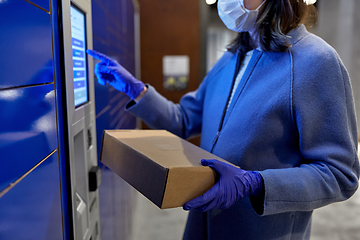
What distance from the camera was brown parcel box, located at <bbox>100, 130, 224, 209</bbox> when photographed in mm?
775

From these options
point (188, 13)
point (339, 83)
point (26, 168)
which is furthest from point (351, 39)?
point (26, 168)

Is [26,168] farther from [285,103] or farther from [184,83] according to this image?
[184,83]

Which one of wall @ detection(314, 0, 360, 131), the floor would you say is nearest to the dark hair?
the floor

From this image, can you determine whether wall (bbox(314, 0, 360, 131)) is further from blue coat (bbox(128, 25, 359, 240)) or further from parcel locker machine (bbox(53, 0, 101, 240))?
parcel locker machine (bbox(53, 0, 101, 240))

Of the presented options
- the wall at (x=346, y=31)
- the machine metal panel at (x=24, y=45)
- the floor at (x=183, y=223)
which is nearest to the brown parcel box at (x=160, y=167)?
the machine metal panel at (x=24, y=45)

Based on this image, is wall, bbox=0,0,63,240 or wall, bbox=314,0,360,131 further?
wall, bbox=314,0,360,131

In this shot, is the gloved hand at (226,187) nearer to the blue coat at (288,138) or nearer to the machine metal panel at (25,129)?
the blue coat at (288,138)

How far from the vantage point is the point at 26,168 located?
61cm

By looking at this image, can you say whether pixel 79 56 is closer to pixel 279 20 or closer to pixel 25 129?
pixel 25 129

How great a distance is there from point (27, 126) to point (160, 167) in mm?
313

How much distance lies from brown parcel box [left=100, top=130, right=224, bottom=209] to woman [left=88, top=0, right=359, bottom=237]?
1.7 inches

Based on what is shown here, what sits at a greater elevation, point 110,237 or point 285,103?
point 285,103

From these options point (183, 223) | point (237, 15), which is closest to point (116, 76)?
point (237, 15)

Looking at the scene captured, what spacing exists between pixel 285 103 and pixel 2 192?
2.78 feet
